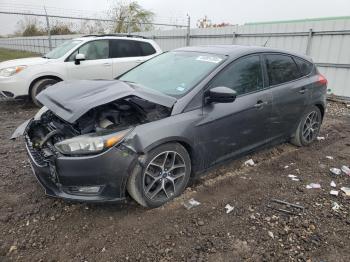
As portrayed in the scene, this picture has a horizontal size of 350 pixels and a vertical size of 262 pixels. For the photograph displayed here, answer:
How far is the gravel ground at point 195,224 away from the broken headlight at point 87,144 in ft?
2.39

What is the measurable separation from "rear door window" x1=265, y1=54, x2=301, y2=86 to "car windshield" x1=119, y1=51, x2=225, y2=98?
87 centimetres

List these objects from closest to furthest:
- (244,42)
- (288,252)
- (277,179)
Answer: (288,252) < (277,179) < (244,42)

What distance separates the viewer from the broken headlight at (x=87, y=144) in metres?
2.70

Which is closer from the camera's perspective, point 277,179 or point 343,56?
point 277,179

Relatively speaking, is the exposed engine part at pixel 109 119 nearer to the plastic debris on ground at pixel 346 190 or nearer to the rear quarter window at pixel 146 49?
the plastic debris on ground at pixel 346 190

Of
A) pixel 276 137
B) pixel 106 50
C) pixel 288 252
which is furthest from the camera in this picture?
pixel 106 50

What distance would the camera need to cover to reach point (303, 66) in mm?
4730

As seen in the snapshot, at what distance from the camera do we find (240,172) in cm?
407

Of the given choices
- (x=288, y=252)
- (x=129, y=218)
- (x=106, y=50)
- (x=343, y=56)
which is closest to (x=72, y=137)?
(x=129, y=218)

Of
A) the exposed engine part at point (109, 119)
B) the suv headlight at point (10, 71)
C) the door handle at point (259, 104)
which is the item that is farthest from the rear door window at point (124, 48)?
the exposed engine part at point (109, 119)

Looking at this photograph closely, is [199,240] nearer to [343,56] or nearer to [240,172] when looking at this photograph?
[240,172]

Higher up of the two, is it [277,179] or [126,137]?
[126,137]

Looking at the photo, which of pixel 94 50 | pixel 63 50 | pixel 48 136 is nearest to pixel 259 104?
pixel 48 136

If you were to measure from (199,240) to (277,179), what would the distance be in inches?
64.7
